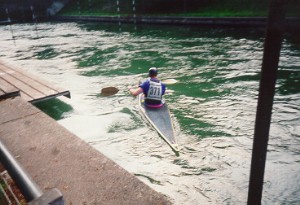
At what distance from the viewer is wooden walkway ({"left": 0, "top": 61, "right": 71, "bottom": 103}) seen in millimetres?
7409

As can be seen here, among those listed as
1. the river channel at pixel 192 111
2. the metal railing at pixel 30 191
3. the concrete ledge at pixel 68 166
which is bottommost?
the river channel at pixel 192 111

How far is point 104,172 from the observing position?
12.1 ft

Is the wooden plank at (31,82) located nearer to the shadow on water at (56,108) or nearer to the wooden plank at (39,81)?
the wooden plank at (39,81)

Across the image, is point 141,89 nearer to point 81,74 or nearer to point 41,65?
point 81,74

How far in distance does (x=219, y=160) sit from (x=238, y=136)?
1.21m

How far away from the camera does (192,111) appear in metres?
8.45

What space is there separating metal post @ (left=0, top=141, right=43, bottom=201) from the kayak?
468 cm

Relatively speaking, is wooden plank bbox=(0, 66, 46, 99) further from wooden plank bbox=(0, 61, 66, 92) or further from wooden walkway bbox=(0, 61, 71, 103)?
wooden plank bbox=(0, 61, 66, 92)

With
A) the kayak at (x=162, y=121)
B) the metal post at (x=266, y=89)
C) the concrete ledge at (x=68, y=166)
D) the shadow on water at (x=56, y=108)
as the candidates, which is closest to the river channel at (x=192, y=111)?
the shadow on water at (x=56, y=108)

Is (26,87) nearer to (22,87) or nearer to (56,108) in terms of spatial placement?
(22,87)

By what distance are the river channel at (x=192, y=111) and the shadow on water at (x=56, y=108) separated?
3 cm

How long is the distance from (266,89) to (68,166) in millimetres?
2879

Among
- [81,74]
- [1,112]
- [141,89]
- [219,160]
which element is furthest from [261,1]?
[1,112]

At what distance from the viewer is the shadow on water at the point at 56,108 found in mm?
8734
